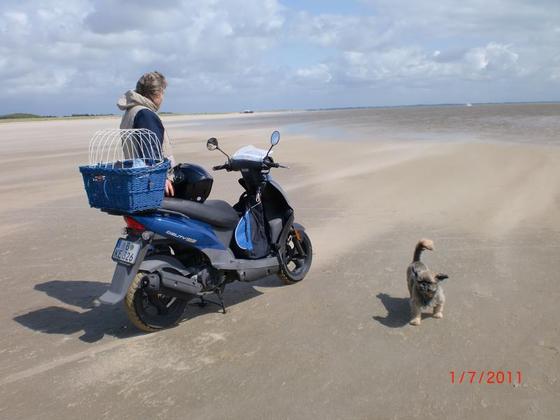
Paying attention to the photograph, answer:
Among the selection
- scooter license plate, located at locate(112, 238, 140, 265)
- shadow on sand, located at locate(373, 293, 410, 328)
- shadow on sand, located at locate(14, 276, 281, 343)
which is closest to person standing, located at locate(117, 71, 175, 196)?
scooter license plate, located at locate(112, 238, 140, 265)

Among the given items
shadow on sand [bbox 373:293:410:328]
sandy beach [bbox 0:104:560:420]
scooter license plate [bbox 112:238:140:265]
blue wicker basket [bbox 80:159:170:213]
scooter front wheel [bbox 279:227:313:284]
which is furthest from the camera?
scooter front wheel [bbox 279:227:313:284]

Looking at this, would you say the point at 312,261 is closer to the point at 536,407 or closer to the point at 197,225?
the point at 197,225

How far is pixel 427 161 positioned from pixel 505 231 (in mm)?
7510

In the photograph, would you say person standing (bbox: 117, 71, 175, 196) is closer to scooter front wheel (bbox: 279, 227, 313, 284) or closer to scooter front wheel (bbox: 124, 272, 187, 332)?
scooter front wheel (bbox: 124, 272, 187, 332)

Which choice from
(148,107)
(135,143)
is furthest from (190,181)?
(148,107)

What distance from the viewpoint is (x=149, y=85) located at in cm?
460

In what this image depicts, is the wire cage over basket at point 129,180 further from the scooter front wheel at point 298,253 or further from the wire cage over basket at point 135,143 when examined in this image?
the scooter front wheel at point 298,253

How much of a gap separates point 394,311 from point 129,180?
8.50 ft

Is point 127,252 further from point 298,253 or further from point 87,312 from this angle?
point 298,253

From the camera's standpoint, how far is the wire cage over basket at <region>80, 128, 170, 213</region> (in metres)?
3.81

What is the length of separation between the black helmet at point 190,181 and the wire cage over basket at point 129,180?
0.86 feet

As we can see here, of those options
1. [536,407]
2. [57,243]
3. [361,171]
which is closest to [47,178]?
[57,243]

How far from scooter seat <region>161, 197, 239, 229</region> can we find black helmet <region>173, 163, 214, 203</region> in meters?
0.11

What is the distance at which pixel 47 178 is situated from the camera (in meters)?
14.0
